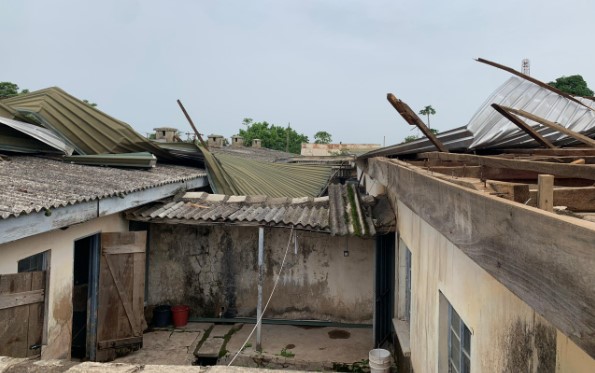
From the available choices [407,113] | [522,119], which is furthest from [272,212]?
[522,119]

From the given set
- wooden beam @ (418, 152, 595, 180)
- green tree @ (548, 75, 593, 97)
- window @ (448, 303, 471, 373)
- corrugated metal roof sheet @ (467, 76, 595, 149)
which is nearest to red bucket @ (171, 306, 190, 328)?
window @ (448, 303, 471, 373)

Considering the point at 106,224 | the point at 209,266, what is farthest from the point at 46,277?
the point at 209,266

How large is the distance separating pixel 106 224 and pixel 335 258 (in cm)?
386

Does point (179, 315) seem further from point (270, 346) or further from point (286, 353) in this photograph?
point (286, 353)

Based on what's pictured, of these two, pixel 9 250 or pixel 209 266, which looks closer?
pixel 9 250

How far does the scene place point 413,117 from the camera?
3418 mm

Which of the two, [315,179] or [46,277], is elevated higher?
[315,179]

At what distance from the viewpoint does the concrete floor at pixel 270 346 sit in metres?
6.25

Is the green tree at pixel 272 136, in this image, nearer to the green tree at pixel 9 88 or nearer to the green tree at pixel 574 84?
the green tree at pixel 9 88

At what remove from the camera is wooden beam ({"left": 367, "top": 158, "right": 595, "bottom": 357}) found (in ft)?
2.71

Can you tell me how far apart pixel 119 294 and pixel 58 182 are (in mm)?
1894

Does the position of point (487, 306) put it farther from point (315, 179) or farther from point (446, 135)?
point (315, 179)

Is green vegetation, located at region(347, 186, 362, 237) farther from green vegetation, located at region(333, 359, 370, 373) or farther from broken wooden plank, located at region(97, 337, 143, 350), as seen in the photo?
broken wooden plank, located at region(97, 337, 143, 350)

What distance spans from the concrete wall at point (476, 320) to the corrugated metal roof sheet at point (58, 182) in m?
3.66
